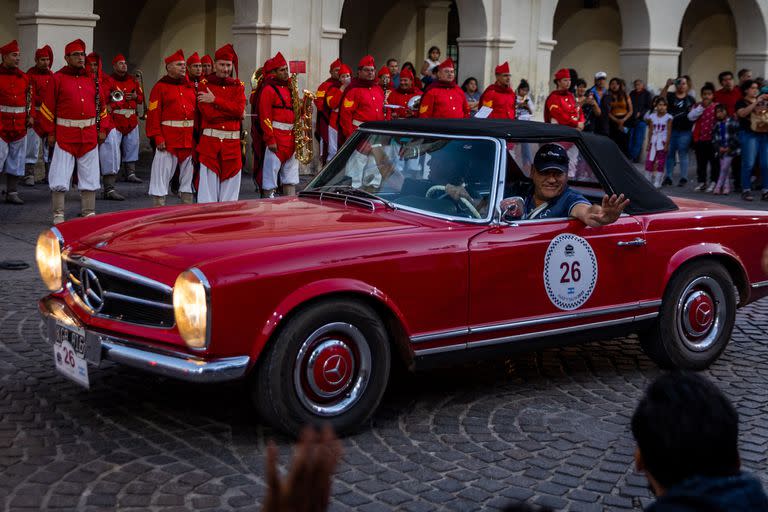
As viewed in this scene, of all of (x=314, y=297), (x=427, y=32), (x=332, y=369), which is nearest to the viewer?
(x=314, y=297)

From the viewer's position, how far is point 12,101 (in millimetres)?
14117

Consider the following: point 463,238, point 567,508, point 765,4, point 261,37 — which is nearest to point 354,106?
point 261,37

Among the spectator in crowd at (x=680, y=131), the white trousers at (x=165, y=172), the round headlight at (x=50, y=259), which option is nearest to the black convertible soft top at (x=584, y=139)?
the round headlight at (x=50, y=259)

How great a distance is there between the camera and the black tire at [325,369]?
517 centimetres

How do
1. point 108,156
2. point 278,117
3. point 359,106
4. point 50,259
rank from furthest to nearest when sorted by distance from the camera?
point 359,106, point 108,156, point 278,117, point 50,259

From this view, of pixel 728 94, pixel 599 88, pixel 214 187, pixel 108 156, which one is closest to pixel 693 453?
pixel 214 187

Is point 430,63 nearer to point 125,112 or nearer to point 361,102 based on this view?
point 361,102

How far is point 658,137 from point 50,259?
46.7 feet

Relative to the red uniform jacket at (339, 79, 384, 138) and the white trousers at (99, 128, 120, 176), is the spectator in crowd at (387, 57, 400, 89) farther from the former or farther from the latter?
the white trousers at (99, 128, 120, 176)

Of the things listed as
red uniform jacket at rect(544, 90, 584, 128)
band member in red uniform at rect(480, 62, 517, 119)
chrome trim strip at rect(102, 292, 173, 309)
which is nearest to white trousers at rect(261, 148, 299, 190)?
band member in red uniform at rect(480, 62, 517, 119)

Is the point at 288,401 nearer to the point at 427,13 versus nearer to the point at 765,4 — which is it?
the point at 427,13

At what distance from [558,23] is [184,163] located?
17.2 metres

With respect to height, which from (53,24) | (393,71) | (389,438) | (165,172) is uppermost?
(53,24)

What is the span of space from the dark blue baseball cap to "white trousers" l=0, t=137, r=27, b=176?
9061mm
